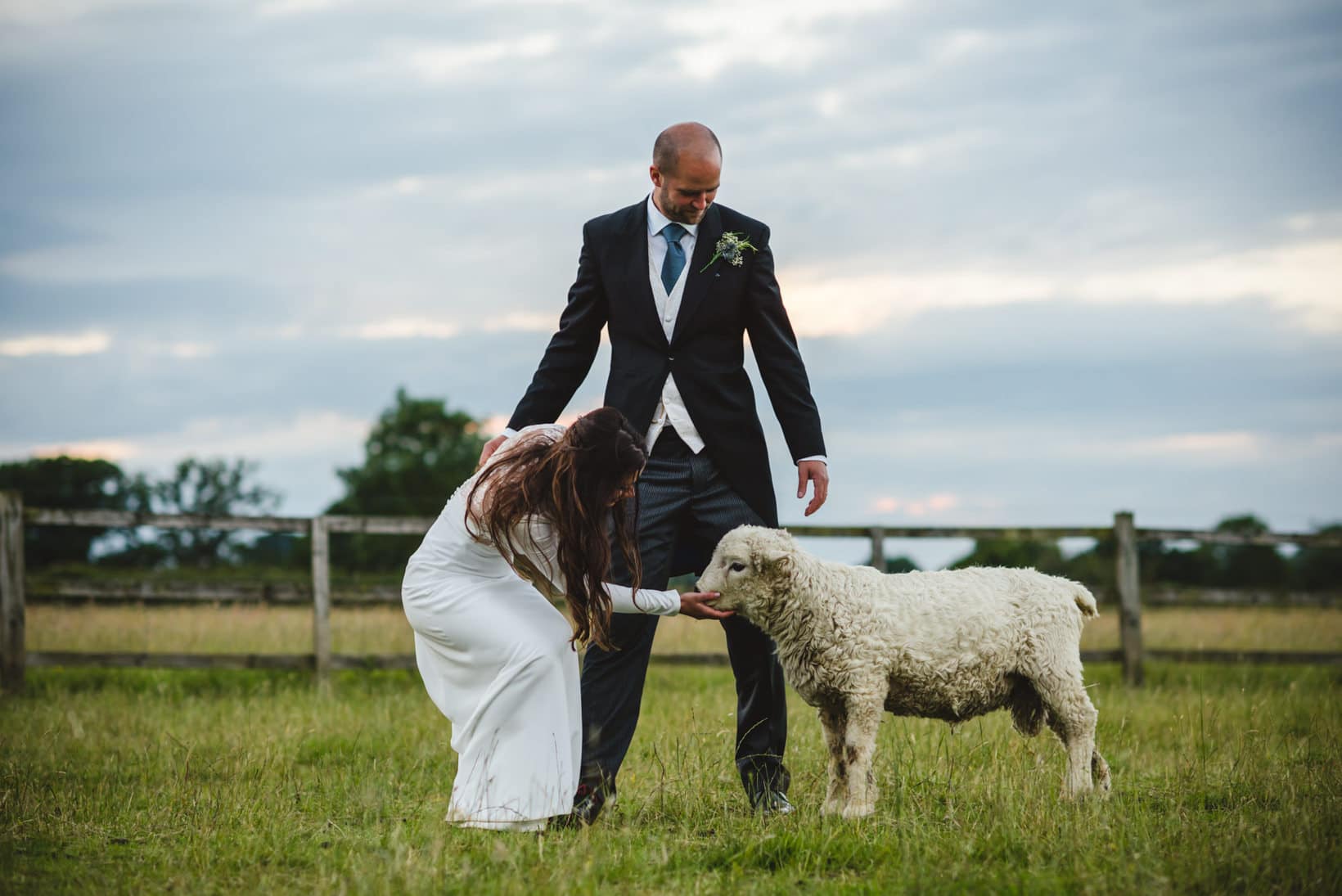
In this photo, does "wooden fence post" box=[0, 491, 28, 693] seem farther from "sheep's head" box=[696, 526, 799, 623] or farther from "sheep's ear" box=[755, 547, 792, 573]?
"sheep's ear" box=[755, 547, 792, 573]

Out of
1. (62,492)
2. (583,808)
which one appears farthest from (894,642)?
(62,492)

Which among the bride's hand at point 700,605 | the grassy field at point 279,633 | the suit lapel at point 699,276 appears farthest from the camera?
the grassy field at point 279,633

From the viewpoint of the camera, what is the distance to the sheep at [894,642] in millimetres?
4484

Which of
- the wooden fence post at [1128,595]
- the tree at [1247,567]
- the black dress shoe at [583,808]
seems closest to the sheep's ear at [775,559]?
the black dress shoe at [583,808]

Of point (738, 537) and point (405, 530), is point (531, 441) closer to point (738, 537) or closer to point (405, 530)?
point (738, 537)

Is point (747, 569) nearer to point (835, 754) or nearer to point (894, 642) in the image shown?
point (894, 642)

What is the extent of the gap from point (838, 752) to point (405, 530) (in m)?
6.31

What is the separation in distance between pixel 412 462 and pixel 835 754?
42202mm

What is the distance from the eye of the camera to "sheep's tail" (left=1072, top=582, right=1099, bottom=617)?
4930 millimetres

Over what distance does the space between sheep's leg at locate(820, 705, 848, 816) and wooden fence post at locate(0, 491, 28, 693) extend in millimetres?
7536

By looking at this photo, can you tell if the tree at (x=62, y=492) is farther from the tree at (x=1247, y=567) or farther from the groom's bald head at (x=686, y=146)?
the tree at (x=1247, y=567)

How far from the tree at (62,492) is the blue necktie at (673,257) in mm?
24405

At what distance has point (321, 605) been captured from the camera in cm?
977

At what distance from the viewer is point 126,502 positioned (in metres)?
30.5
